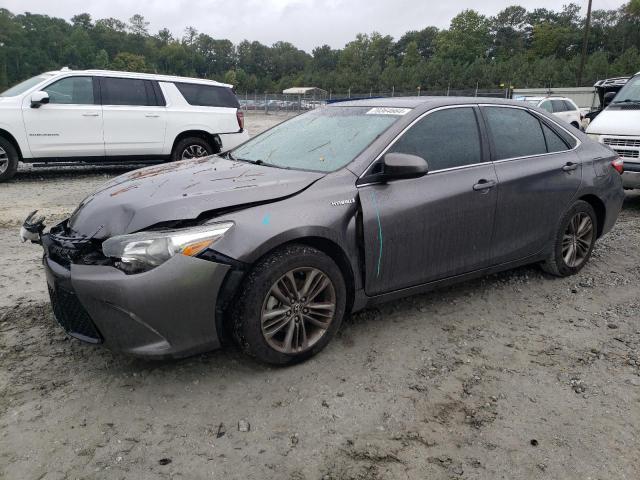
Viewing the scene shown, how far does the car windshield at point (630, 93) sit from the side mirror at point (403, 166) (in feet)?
22.4

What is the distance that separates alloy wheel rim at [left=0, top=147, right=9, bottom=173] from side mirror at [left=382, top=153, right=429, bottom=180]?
7.56 m

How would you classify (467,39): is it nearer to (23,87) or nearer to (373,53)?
(373,53)

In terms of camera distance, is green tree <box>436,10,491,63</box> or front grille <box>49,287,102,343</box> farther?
green tree <box>436,10,491,63</box>

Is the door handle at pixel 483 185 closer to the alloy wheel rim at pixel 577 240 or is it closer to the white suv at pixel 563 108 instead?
the alloy wheel rim at pixel 577 240

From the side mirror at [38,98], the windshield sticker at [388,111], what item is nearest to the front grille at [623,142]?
the windshield sticker at [388,111]

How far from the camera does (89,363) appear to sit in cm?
319

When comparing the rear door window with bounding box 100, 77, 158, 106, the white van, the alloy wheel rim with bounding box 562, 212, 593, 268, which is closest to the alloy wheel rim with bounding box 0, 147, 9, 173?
the rear door window with bounding box 100, 77, 158, 106

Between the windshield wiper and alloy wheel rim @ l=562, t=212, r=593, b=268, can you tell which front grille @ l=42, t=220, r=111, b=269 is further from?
alloy wheel rim @ l=562, t=212, r=593, b=268

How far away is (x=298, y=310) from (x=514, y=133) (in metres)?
2.43

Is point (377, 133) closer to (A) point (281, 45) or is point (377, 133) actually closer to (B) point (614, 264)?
(B) point (614, 264)

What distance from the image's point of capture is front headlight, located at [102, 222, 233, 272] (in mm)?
2703

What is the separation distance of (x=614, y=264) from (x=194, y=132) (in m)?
7.53

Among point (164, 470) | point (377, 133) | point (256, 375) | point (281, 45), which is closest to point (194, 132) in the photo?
point (377, 133)

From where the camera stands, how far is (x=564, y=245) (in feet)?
15.3
